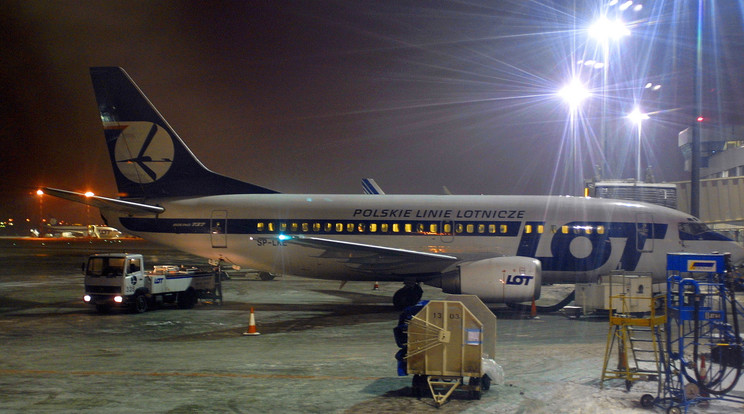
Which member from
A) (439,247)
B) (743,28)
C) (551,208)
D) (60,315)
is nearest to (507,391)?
A: (439,247)

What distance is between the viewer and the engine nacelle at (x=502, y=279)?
1866 cm

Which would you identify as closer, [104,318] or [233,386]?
[233,386]

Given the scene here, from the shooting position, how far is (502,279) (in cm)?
1872

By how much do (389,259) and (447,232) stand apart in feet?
8.66

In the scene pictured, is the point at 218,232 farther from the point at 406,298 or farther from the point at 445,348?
the point at 445,348

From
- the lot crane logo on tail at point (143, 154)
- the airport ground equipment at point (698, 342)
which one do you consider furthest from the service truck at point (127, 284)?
the airport ground equipment at point (698, 342)

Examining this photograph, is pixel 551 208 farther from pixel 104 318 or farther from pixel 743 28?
pixel 743 28

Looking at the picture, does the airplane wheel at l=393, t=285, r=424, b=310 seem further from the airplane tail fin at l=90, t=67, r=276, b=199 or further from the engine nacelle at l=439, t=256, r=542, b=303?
the airplane tail fin at l=90, t=67, r=276, b=199

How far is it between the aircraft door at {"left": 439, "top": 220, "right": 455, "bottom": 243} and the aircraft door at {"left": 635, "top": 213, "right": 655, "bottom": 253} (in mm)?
6378

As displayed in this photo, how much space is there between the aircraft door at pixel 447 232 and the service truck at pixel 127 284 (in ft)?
29.8

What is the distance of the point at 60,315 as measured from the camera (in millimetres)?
18891

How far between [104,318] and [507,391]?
43.6 ft

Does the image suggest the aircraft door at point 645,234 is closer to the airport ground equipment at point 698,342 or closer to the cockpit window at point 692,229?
the cockpit window at point 692,229

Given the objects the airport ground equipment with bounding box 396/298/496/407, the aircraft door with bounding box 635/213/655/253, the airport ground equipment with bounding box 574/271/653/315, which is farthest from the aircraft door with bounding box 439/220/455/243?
the airport ground equipment with bounding box 396/298/496/407
